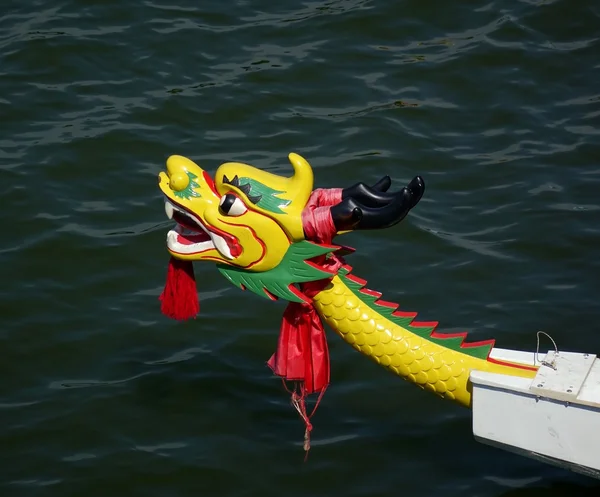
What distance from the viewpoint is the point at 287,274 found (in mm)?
3748

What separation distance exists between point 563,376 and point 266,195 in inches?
46.0

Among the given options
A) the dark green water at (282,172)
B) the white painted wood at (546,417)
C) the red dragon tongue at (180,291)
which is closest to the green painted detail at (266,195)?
the red dragon tongue at (180,291)

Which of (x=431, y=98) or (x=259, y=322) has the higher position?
(x=431, y=98)

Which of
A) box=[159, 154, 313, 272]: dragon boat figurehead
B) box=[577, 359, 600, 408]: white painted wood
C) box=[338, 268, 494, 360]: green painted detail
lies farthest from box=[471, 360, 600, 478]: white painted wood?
box=[159, 154, 313, 272]: dragon boat figurehead

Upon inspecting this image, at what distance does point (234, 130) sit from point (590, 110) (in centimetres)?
225

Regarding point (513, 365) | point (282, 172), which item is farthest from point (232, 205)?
A: point (282, 172)

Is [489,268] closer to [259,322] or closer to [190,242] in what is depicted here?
[259,322]

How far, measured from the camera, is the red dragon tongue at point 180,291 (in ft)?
13.0

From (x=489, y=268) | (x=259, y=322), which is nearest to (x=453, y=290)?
(x=489, y=268)

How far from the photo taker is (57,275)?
5.75 metres

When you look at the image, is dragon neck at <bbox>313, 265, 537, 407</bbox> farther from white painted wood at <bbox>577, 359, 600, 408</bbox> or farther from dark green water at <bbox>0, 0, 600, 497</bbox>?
dark green water at <bbox>0, 0, 600, 497</bbox>

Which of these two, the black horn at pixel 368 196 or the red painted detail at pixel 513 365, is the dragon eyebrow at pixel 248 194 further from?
the red painted detail at pixel 513 365

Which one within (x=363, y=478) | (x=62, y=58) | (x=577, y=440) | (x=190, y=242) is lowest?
(x=363, y=478)

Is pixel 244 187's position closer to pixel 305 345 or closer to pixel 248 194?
pixel 248 194
